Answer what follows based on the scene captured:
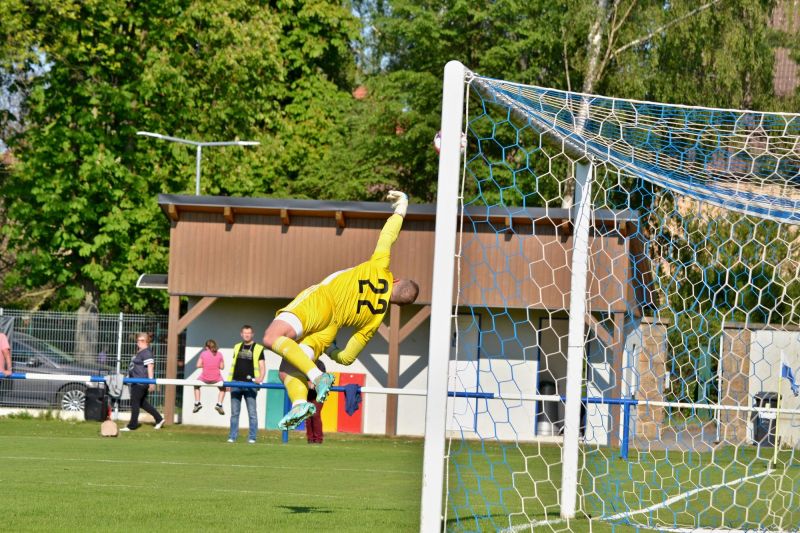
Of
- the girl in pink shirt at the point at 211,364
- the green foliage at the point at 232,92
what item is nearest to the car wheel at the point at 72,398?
the girl in pink shirt at the point at 211,364

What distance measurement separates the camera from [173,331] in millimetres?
24859

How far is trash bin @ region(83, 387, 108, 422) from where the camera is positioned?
23.5 m

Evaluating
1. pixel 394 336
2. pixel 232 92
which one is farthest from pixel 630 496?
pixel 232 92

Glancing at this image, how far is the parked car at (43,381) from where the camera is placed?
2495cm

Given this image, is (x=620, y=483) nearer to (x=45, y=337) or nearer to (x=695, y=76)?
(x=45, y=337)

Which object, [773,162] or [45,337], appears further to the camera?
[45,337]

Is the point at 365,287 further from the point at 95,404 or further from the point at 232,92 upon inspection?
the point at 232,92

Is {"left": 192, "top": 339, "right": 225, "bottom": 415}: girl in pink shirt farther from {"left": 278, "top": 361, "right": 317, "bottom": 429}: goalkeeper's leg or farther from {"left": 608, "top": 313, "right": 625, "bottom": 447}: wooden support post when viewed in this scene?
{"left": 278, "top": 361, "right": 317, "bottom": 429}: goalkeeper's leg

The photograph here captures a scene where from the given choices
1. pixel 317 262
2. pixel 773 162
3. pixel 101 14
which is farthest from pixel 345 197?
pixel 773 162

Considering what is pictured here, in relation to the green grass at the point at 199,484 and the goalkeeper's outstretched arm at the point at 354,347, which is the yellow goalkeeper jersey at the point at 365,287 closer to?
the goalkeeper's outstretched arm at the point at 354,347

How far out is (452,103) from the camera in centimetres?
795

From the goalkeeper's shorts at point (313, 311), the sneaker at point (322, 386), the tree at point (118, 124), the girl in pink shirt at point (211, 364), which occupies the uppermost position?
the tree at point (118, 124)

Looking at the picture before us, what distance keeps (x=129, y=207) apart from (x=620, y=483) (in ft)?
70.4

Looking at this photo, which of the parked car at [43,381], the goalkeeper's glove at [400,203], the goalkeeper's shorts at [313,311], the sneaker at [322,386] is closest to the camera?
the sneaker at [322,386]
